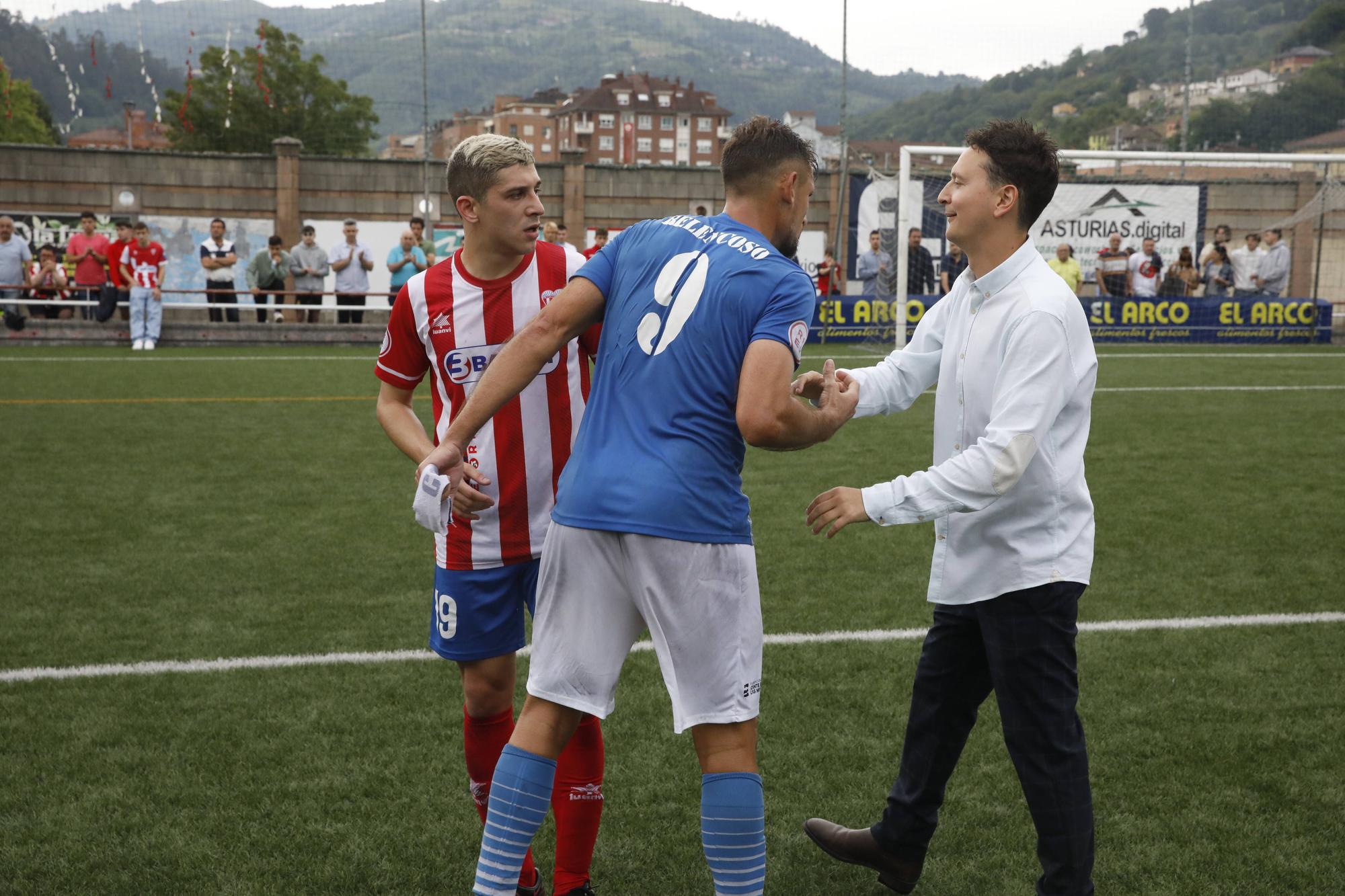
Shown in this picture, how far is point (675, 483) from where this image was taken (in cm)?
261

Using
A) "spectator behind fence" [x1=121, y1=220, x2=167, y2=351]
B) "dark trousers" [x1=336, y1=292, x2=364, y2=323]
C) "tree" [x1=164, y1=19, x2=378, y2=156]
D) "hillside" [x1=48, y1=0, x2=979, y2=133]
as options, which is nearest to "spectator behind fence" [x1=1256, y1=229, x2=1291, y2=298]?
"hillside" [x1=48, y1=0, x2=979, y2=133]

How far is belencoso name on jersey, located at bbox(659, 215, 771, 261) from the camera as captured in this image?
2.62m

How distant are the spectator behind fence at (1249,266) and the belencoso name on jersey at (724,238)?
22837 mm

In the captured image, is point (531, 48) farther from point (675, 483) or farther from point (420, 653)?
point (675, 483)

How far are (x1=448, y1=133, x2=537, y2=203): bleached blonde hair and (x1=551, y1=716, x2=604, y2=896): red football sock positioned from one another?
4.86 feet

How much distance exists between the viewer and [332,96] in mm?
65188

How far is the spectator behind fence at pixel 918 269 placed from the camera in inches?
850

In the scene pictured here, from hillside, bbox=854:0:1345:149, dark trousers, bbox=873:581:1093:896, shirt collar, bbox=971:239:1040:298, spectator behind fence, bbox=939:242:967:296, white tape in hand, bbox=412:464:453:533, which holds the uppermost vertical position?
hillside, bbox=854:0:1345:149

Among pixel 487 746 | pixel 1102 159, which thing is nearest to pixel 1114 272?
pixel 1102 159

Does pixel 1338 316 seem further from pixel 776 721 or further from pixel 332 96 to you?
pixel 332 96

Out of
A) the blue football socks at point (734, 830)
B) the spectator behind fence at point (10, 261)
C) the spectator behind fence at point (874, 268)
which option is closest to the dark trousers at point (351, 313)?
the spectator behind fence at point (10, 261)

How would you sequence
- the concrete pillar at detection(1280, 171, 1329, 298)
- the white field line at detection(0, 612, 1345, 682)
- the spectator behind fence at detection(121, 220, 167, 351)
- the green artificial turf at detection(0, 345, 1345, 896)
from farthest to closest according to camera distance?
the concrete pillar at detection(1280, 171, 1329, 298)
the spectator behind fence at detection(121, 220, 167, 351)
the white field line at detection(0, 612, 1345, 682)
the green artificial turf at detection(0, 345, 1345, 896)

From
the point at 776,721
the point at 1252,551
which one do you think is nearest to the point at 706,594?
the point at 776,721

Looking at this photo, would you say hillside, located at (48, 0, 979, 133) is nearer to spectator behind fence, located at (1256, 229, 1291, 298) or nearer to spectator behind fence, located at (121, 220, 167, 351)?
spectator behind fence, located at (1256, 229, 1291, 298)
